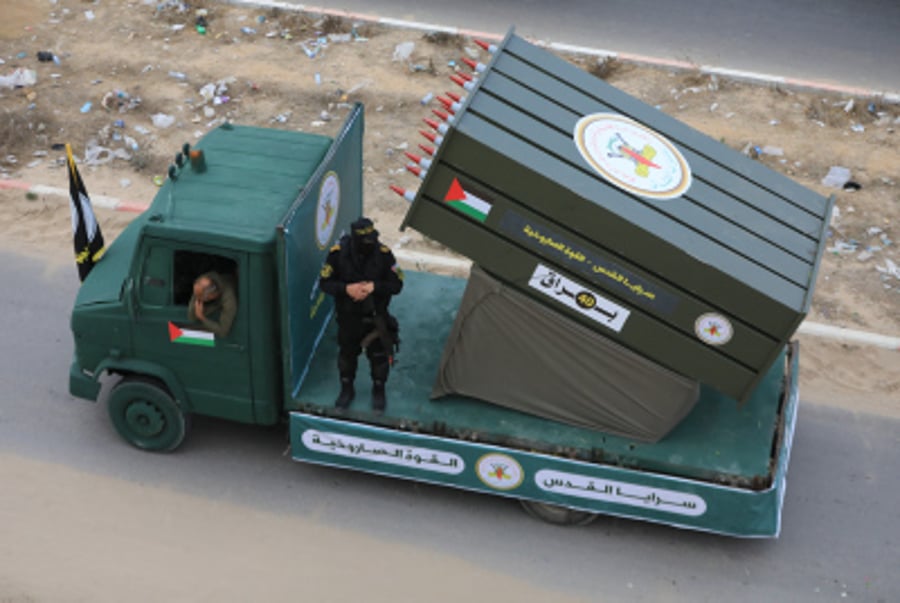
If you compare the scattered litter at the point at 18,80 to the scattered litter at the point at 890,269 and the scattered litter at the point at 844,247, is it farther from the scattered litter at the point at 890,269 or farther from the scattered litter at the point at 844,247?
the scattered litter at the point at 890,269

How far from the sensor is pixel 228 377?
648cm

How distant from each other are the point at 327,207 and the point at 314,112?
4.73 m

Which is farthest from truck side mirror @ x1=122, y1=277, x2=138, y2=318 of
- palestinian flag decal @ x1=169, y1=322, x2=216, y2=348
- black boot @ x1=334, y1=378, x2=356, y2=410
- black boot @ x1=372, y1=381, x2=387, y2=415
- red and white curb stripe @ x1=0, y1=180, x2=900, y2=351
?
red and white curb stripe @ x1=0, y1=180, x2=900, y2=351

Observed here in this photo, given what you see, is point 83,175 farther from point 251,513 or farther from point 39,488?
point 251,513

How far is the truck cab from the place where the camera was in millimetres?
6043

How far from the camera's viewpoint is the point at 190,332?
20.7ft

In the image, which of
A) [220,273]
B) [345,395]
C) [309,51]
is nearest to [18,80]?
[309,51]

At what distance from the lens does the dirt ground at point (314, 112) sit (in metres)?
9.17

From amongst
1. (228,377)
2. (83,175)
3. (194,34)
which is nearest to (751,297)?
(228,377)

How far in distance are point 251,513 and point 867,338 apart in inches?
218

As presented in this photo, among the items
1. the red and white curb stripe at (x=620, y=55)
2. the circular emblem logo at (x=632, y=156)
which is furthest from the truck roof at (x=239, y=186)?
the red and white curb stripe at (x=620, y=55)

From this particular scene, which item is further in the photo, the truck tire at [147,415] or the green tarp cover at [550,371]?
the truck tire at [147,415]

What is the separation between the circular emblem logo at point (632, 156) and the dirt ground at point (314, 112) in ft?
9.33

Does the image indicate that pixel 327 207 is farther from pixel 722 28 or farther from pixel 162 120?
pixel 722 28
